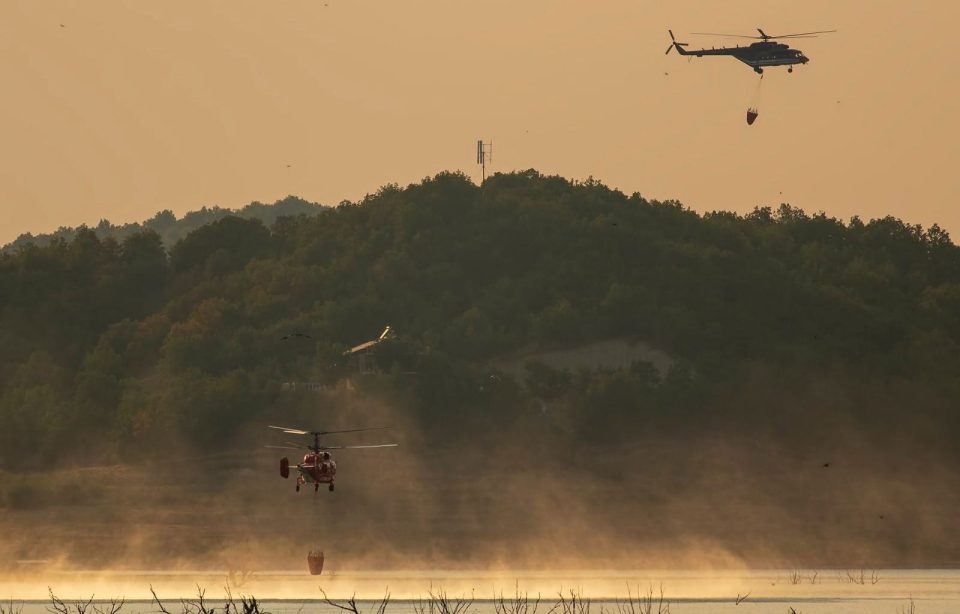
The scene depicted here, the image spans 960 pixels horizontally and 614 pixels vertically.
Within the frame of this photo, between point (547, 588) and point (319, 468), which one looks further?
point (547, 588)

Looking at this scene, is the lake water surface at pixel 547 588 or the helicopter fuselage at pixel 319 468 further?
the lake water surface at pixel 547 588

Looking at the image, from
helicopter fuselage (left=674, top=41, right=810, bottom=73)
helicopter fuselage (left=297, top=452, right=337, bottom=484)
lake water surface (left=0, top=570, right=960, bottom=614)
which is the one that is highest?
helicopter fuselage (left=674, top=41, right=810, bottom=73)

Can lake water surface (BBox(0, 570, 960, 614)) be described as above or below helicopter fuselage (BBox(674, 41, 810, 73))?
below

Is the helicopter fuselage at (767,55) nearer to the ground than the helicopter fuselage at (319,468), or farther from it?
farther from it

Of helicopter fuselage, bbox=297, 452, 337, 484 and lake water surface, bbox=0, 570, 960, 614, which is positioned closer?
helicopter fuselage, bbox=297, 452, 337, 484

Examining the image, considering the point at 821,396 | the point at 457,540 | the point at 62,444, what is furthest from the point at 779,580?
the point at 62,444

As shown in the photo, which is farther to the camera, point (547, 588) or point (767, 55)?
point (547, 588)

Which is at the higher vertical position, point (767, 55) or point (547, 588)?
point (767, 55)

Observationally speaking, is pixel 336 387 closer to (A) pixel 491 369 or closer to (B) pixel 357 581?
(A) pixel 491 369

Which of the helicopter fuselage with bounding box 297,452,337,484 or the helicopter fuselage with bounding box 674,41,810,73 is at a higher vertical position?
the helicopter fuselage with bounding box 674,41,810,73

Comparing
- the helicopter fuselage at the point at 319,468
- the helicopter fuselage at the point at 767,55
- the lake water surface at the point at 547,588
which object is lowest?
the lake water surface at the point at 547,588

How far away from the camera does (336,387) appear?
19538cm

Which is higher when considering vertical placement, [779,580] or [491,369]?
[491,369]

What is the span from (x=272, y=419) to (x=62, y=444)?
61.8 feet
